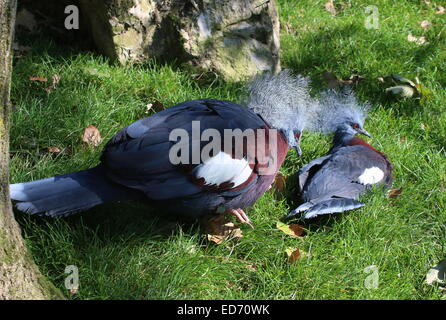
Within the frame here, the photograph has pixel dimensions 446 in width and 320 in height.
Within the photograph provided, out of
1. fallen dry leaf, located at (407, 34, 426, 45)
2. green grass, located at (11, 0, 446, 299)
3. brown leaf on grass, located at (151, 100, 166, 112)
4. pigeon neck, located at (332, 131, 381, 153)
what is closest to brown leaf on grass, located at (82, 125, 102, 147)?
green grass, located at (11, 0, 446, 299)

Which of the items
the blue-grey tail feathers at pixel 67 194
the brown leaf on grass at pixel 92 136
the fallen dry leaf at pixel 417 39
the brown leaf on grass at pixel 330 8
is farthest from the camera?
the brown leaf on grass at pixel 330 8

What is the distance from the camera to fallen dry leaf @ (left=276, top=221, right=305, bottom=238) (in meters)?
3.14

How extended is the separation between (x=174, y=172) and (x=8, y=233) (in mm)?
856

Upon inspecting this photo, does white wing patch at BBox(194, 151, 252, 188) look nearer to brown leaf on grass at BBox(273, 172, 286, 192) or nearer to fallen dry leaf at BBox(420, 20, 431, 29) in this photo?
brown leaf on grass at BBox(273, 172, 286, 192)

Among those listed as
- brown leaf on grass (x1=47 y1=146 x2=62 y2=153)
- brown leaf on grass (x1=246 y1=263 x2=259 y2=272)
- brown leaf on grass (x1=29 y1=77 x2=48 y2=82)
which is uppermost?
brown leaf on grass (x1=29 y1=77 x2=48 y2=82)

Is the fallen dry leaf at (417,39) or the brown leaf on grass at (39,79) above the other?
the brown leaf on grass at (39,79)

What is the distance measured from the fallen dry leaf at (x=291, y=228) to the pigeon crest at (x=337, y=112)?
98 cm

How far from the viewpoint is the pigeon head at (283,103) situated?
11.2 feet

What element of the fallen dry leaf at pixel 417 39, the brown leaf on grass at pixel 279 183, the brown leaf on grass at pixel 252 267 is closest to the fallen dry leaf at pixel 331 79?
the fallen dry leaf at pixel 417 39

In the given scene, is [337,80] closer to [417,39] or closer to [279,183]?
[417,39]

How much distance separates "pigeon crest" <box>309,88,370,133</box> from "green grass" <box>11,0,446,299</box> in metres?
0.12

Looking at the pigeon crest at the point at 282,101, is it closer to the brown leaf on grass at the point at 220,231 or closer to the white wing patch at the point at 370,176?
the white wing patch at the point at 370,176

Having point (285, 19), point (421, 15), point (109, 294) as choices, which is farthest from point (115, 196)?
point (421, 15)
